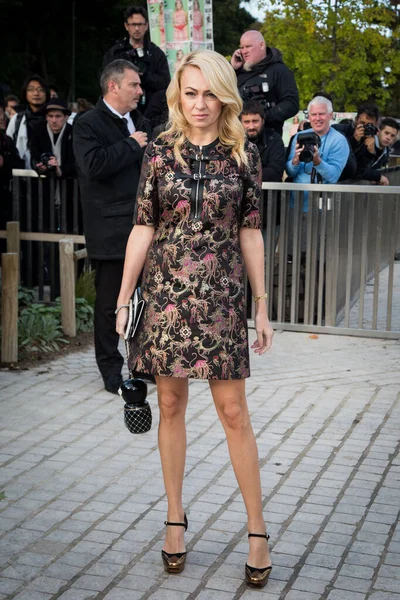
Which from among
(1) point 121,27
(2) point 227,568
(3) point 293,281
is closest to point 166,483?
(2) point 227,568

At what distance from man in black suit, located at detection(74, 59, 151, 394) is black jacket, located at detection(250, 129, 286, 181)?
7.98 ft

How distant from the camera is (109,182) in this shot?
24.1ft

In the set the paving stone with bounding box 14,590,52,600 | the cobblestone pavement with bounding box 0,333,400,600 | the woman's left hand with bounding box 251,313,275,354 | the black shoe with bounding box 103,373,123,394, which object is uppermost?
the woman's left hand with bounding box 251,313,275,354

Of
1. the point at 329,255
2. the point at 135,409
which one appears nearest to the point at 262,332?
the point at 135,409

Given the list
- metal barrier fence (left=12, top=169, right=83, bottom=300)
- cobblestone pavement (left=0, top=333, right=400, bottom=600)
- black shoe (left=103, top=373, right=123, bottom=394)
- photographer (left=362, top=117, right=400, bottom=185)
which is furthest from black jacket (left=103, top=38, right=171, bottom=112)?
black shoe (left=103, top=373, right=123, bottom=394)

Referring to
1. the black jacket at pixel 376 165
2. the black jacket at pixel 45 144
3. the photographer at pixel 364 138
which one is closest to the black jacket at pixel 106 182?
the black jacket at pixel 45 144

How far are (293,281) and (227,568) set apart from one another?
17.2ft

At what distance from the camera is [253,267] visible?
4449 millimetres

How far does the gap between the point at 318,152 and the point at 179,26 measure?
243cm

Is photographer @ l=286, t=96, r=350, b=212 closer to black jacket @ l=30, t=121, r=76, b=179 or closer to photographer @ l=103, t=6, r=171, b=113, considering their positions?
photographer @ l=103, t=6, r=171, b=113

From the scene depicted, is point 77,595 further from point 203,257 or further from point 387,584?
point 203,257

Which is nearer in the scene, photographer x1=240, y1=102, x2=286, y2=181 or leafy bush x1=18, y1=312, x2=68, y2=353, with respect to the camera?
leafy bush x1=18, y1=312, x2=68, y2=353

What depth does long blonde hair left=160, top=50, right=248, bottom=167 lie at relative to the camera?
4.21 m

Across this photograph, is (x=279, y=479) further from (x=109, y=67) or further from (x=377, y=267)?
(x=377, y=267)
